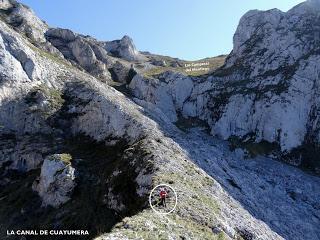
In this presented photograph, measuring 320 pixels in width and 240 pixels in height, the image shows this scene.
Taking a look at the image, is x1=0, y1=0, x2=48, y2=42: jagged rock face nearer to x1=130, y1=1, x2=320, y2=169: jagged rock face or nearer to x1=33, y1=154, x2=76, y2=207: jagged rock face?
x1=130, y1=1, x2=320, y2=169: jagged rock face

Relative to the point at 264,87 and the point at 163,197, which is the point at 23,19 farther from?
the point at 163,197

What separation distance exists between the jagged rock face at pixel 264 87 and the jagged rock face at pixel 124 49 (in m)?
55.0

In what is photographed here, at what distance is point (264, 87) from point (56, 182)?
177 feet

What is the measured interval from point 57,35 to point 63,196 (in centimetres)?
8556

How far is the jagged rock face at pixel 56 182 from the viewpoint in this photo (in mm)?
45322

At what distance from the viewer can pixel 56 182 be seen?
152ft

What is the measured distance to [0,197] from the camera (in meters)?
50.2

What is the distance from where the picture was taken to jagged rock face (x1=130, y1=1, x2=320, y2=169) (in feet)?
263

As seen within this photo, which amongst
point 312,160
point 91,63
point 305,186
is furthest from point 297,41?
point 91,63

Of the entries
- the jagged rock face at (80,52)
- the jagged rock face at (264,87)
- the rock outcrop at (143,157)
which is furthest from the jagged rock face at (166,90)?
the jagged rock face at (80,52)

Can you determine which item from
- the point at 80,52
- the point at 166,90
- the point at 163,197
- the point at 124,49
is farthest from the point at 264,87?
the point at 124,49

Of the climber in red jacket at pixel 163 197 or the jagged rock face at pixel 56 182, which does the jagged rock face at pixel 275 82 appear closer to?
the jagged rock face at pixel 56 182

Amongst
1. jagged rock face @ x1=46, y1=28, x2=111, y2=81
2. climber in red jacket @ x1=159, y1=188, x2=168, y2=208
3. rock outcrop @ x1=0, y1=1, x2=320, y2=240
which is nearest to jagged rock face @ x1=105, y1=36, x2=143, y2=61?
jagged rock face @ x1=46, y1=28, x2=111, y2=81

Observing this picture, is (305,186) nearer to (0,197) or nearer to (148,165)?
(148,165)
